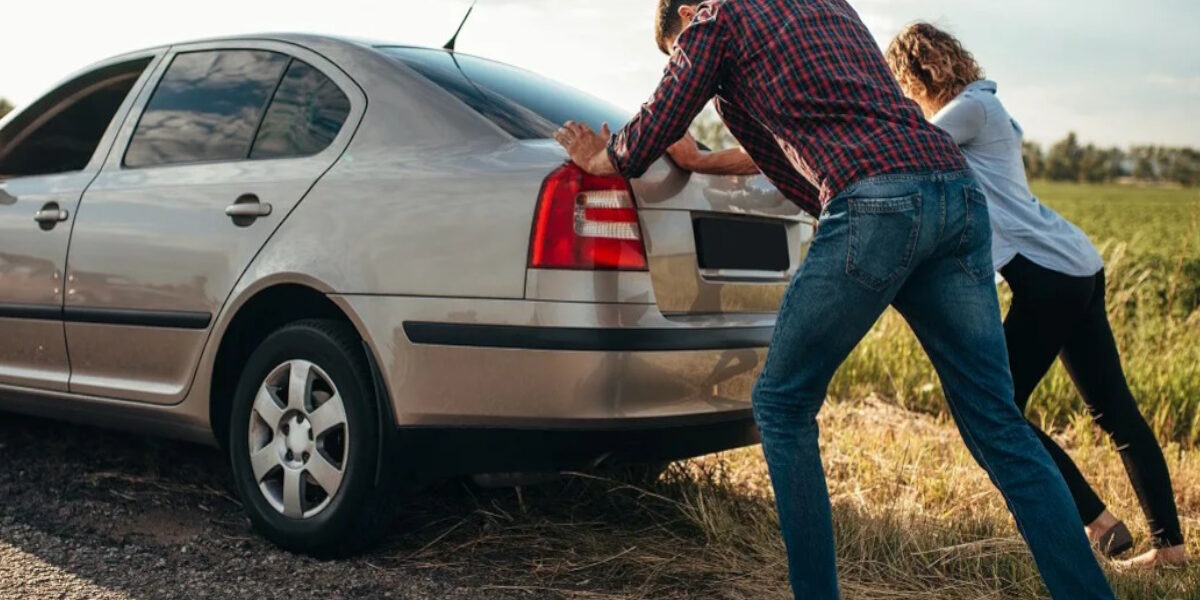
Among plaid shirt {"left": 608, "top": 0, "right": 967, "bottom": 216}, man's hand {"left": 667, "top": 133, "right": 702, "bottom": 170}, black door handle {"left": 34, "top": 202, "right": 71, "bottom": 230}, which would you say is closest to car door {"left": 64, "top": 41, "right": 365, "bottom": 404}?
black door handle {"left": 34, "top": 202, "right": 71, "bottom": 230}

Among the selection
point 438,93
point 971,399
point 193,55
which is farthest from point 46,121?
point 971,399

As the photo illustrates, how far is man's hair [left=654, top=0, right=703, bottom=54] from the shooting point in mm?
3318

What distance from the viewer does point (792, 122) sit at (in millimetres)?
2922

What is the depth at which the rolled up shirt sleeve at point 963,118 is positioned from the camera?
3.88m

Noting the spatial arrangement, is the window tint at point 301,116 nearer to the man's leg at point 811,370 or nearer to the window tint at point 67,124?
the window tint at point 67,124

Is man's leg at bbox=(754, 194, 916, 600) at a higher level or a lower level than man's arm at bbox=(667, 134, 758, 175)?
lower

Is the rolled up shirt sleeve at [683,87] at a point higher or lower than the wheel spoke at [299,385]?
higher

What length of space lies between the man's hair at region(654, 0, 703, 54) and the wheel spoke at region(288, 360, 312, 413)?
4.49ft

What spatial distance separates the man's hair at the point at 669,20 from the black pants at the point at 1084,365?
134 centimetres

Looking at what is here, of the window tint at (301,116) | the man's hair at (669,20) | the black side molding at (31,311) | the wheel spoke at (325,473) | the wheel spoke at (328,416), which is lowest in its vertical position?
the wheel spoke at (325,473)

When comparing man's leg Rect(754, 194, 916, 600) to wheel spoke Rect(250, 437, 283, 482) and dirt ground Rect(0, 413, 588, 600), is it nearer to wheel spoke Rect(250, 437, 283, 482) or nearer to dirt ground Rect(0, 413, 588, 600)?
dirt ground Rect(0, 413, 588, 600)

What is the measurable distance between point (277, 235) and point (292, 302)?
23 centimetres

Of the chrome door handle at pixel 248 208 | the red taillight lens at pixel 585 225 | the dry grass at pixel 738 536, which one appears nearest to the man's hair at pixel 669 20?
the red taillight lens at pixel 585 225

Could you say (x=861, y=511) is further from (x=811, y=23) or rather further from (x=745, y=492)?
(x=811, y=23)
